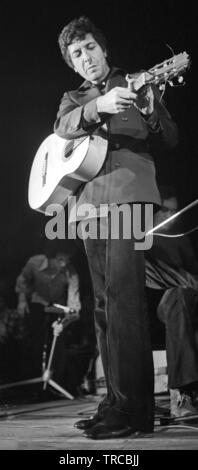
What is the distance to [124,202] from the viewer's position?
1874 mm

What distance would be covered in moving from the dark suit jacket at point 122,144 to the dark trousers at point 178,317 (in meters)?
0.48

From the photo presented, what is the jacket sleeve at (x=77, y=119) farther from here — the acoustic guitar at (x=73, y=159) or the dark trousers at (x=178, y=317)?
the dark trousers at (x=178, y=317)

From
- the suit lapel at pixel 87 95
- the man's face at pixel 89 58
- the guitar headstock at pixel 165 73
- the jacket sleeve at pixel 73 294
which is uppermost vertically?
the man's face at pixel 89 58

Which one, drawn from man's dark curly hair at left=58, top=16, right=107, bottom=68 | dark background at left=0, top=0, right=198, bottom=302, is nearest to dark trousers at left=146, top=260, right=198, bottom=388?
dark background at left=0, top=0, right=198, bottom=302

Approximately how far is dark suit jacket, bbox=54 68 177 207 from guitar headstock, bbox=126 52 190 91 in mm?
127

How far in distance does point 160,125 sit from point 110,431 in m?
1.13

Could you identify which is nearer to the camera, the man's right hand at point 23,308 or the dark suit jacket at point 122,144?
the dark suit jacket at point 122,144

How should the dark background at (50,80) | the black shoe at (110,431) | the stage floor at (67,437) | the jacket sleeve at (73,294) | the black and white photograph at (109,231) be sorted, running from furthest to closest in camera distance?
the jacket sleeve at (73,294) < the dark background at (50,80) < the black and white photograph at (109,231) < the black shoe at (110,431) < the stage floor at (67,437)

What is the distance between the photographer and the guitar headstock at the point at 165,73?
176 centimetres

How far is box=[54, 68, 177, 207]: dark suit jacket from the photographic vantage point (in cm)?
Result: 189

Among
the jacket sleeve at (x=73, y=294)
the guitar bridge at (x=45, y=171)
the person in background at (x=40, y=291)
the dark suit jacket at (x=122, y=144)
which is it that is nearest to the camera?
the dark suit jacket at (x=122, y=144)

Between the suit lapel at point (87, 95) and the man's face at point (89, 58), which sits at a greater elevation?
the man's face at point (89, 58)

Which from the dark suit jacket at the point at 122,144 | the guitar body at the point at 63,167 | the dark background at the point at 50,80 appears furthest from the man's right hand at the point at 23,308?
the dark suit jacket at the point at 122,144
